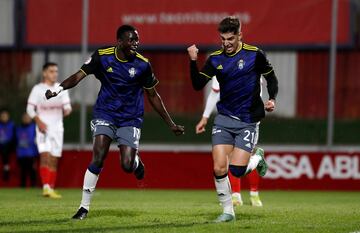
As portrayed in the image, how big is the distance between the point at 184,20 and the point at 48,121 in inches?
304

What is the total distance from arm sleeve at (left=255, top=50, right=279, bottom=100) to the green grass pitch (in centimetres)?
146

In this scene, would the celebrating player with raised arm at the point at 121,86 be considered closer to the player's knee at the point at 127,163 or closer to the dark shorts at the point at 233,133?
the player's knee at the point at 127,163

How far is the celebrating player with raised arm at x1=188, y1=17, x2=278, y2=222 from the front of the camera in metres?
11.7

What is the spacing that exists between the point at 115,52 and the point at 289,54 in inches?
541

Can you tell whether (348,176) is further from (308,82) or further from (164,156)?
(308,82)

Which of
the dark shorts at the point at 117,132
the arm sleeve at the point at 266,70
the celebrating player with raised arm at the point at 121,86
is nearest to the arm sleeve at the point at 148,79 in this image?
the celebrating player with raised arm at the point at 121,86

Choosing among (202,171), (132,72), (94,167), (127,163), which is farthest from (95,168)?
(202,171)

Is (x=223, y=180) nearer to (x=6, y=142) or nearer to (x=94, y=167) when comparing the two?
(x=94, y=167)

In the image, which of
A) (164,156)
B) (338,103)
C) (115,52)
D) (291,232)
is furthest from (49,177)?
(338,103)

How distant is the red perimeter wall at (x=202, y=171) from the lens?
2023 cm

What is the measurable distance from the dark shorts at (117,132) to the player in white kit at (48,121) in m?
5.14

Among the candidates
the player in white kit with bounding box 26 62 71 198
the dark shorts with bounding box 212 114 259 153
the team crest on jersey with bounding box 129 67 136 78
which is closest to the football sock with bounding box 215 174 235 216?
the dark shorts with bounding box 212 114 259 153

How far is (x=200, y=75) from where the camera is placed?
11.7 metres

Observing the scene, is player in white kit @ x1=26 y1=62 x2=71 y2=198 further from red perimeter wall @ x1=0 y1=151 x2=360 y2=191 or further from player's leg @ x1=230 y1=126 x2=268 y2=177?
player's leg @ x1=230 y1=126 x2=268 y2=177
